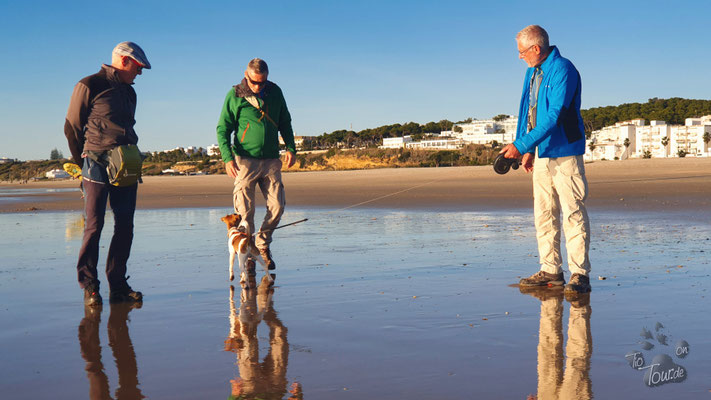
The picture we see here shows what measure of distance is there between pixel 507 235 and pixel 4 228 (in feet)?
28.1

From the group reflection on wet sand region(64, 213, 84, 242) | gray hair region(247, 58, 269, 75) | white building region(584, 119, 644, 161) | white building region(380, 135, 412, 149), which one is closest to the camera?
gray hair region(247, 58, 269, 75)

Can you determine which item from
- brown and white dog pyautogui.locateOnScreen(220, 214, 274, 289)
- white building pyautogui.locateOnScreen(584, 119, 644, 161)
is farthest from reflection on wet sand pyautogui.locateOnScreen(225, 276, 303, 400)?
white building pyautogui.locateOnScreen(584, 119, 644, 161)

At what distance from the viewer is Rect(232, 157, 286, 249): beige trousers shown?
21.4 ft

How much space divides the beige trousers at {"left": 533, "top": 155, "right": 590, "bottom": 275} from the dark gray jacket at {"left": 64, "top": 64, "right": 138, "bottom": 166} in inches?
130

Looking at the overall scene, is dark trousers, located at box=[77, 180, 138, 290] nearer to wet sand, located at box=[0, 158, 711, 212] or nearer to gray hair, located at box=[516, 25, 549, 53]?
gray hair, located at box=[516, 25, 549, 53]

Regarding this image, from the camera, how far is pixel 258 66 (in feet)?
20.6

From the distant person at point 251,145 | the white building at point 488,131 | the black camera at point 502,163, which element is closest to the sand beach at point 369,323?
the distant person at point 251,145

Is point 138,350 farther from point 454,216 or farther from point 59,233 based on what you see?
point 454,216

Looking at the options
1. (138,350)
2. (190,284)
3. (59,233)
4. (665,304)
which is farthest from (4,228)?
(665,304)

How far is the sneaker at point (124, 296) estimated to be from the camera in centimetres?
507

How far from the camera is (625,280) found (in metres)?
5.45

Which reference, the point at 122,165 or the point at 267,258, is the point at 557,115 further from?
the point at 122,165

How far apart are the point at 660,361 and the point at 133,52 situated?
4.14 meters

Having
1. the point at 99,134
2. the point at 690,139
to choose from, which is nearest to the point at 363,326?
the point at 99,134
